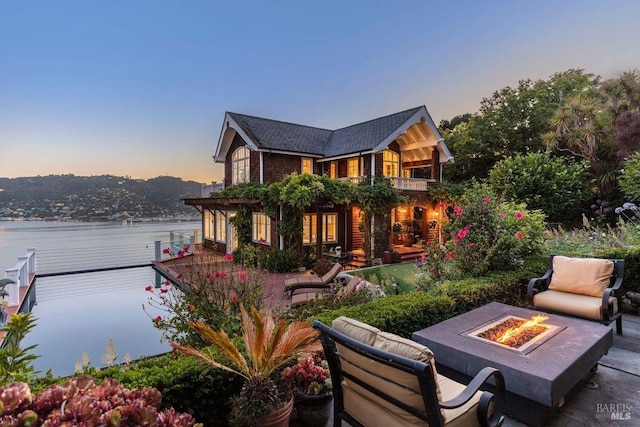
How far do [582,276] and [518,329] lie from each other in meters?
2.40

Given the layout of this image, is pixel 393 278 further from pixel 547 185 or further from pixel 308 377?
pixel 547 185

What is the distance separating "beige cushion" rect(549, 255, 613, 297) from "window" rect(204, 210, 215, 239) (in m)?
16.0

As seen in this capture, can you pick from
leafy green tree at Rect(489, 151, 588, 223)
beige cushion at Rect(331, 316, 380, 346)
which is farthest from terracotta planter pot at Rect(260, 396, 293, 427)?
leafy green tree at Rect(489, 151, 588, 223)

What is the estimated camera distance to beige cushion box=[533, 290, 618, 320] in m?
4.28

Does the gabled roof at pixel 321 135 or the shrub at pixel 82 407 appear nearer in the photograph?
the shrub at pixel 82 407

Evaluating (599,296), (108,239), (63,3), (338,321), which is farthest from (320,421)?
(108,239)

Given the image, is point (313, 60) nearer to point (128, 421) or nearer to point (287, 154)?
point (287, 154)

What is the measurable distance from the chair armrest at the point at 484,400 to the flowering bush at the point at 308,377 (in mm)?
1109

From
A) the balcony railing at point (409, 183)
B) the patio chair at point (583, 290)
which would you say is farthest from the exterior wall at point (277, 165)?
the patio chair at point (583, 290)

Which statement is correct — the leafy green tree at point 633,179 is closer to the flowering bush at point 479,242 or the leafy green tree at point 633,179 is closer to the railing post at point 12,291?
the flowering bush at point 479,242

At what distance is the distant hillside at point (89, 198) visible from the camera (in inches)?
696

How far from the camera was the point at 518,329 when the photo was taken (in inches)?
132

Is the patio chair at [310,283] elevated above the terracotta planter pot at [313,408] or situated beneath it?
situated beneath

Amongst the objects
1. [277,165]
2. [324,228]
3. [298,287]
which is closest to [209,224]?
[277,165]
